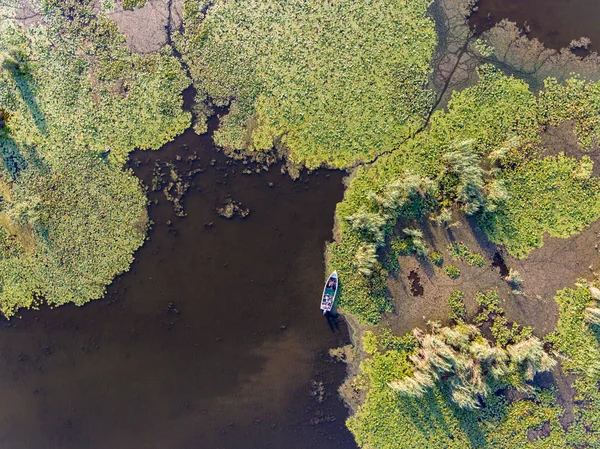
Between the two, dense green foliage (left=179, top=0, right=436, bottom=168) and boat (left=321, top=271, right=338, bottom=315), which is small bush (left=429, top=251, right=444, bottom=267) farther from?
dense green foliage (left=179, top=0, right=436, bottom=168)

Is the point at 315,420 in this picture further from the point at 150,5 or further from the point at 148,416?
the point at 150,5

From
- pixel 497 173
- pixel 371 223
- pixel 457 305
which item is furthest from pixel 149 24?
pixel 457 305

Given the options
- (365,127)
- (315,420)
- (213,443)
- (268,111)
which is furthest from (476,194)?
(213,443)

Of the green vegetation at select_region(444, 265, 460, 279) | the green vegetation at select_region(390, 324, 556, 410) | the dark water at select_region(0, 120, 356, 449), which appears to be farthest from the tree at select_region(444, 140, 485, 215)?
the green vegetation at select_region(390, 324, 556, 410)

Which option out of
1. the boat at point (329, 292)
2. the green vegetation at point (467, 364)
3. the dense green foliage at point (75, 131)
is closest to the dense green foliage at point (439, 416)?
the green vegetation at point (467, 364)

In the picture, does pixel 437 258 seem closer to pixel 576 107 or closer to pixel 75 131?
pixel 576 107
